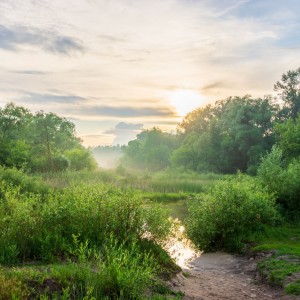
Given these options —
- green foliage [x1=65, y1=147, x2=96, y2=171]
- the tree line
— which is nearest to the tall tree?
the tree line

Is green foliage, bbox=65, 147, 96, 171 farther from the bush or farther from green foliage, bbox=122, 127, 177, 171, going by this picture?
the bush

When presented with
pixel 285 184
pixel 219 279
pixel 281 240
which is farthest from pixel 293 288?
pixel 285 184

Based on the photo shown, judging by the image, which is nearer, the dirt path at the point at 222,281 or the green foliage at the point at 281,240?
the dirt path at the point at 222,281

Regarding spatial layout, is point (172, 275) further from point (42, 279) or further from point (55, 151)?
point (55, 151)

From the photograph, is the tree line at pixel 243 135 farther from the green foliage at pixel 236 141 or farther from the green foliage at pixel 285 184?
the green foliage at pixel 285 184

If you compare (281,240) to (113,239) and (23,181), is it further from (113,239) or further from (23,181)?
(23,181)

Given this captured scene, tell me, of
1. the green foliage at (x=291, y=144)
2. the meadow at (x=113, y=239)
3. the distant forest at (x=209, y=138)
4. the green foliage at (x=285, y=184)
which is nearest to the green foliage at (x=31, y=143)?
the distant forest at (x=209, y=138)

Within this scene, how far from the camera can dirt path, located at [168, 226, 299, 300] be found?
1188 centimetres

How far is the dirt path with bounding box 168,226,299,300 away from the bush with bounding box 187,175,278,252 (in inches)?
33.0

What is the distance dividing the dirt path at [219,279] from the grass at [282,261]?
1.30 feet

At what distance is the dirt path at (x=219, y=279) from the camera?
39.0ft

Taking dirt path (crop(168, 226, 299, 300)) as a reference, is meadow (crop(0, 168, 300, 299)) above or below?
above

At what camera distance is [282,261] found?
592 inches

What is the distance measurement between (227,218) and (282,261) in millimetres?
4630
